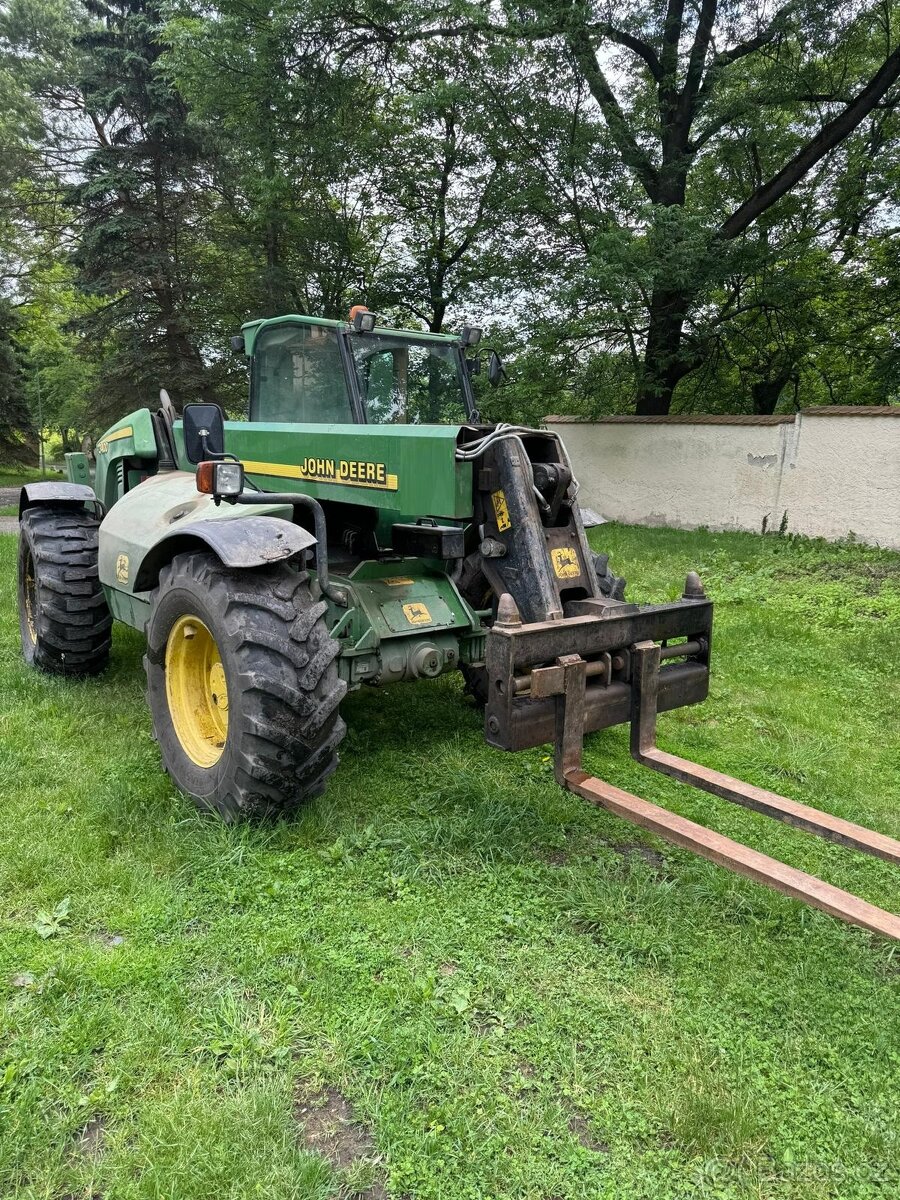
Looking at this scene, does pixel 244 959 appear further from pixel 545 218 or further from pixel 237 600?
pixel 545 218

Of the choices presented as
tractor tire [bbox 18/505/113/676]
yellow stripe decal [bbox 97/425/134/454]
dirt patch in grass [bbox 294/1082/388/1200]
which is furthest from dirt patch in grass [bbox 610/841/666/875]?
yellow stripe decal [bbox 97/425/134/454]

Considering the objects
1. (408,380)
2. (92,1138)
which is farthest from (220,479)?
(92,1138)

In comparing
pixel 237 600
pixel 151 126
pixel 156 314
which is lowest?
pixel 237 600

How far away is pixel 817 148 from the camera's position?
12.8m

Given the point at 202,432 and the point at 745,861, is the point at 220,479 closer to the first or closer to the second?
the point at 202,432

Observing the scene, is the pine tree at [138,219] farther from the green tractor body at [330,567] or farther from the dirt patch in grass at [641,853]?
the dirt patch in grass at [641,853]

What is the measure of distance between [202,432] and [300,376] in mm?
652

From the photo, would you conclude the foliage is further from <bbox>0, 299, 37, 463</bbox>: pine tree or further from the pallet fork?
the pallet fork

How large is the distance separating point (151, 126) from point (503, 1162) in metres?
19.3

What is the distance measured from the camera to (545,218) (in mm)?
13469

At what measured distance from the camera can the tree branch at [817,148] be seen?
12109mm

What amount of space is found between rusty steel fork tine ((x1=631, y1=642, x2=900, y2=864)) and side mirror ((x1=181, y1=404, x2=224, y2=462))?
2.79m

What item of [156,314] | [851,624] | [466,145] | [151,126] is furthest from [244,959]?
[151,126]

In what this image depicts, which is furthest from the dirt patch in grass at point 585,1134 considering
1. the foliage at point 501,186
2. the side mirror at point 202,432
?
the foliage at point 501,186
